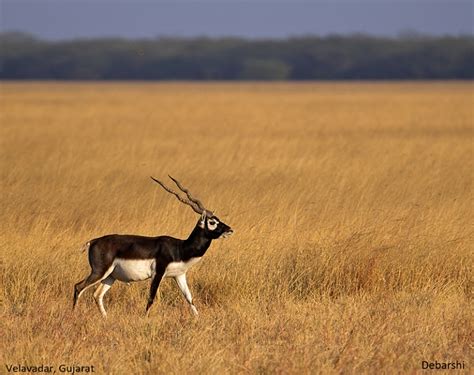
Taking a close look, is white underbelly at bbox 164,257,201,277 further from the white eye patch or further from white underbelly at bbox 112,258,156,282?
the white eye patch

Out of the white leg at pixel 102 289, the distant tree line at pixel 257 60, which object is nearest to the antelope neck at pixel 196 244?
the white leg at pixel 102 289

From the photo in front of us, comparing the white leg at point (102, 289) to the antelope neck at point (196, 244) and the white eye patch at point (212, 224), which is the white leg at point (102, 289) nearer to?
the antelope neck at point (196, 244)

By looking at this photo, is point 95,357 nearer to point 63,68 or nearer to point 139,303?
point 139,303

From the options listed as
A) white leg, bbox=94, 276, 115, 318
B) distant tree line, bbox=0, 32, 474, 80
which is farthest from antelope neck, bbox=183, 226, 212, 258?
distant tree line, bbox=0, 32, 474, 80

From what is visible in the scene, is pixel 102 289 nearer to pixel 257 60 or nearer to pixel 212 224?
pixel 212 224

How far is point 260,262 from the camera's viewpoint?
8.81m

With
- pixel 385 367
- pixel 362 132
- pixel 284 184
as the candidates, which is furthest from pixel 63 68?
pixel 385 367

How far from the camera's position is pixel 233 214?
11.1 meters

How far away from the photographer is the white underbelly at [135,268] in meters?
7.29

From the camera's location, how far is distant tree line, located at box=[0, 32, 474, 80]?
121125 millimetres

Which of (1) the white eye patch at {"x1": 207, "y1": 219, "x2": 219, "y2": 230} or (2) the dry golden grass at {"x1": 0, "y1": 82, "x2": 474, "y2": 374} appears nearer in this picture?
(2) the dry golden grass at {"x1": 0, "y1": 82, "x2": 474, "y2": 374}

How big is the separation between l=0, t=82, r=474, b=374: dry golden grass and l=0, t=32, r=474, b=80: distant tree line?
323 ft

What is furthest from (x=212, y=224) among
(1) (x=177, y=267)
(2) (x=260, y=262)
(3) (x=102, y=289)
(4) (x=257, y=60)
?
(4) (x=257, y=60)

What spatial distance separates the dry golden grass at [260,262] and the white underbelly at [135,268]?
316 mm
